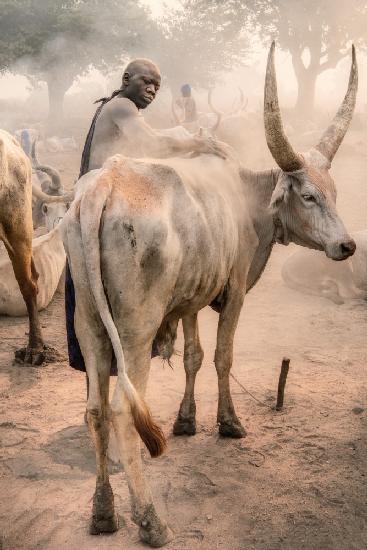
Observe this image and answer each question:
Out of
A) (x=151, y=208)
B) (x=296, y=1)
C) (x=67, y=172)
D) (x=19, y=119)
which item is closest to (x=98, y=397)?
(x=151, y=208)

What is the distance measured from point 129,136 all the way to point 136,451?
180 centimetres

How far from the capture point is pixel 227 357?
381 centimetres

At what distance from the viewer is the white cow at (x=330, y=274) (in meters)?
6.67

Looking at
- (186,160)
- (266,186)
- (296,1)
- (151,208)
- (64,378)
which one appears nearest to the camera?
(151,208)

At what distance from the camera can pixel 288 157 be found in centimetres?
335

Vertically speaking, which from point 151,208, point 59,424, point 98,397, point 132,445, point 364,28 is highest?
point 364,28

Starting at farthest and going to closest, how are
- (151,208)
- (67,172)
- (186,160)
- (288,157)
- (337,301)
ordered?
(67,172) < (337,301) < (186,160) < (288,157) < (151,208)

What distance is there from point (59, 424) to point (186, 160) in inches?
81.1

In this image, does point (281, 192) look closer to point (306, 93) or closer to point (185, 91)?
point (185, 91)

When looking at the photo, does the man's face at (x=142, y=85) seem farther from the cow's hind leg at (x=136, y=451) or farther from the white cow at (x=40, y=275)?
the white cow at (x=40, y=275)

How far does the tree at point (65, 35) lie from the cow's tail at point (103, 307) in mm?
23113

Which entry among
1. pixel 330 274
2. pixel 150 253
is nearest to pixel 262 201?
pixel 150 253

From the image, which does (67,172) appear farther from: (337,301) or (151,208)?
(151,208)

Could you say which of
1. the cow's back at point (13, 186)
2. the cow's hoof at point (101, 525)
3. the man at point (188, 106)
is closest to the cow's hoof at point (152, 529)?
the cow's hoof at point (101, 525)
